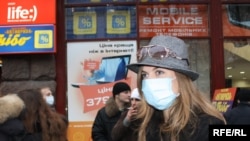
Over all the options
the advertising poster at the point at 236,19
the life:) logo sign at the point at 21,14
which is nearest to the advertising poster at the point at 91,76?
the life:) logo sign at the point at 21,14

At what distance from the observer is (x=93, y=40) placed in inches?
307

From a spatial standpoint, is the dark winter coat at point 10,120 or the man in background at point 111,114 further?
the man in background at point 111,114

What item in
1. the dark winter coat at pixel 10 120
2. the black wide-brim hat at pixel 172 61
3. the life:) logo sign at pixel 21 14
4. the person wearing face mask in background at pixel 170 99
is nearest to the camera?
the person wearing face mask in background at pixel 170 99

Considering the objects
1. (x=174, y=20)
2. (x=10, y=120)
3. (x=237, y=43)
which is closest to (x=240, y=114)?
(x=237, y=43)

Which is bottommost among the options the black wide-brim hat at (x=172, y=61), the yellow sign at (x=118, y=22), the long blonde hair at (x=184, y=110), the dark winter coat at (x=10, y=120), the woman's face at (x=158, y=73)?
the dark winter coat at (x=10, y=120)

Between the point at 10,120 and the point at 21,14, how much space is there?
169 inches

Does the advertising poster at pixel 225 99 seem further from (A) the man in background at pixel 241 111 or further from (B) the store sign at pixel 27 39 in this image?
(B) the store sign at pixel 27 39

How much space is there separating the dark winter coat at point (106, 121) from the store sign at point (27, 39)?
2.38 meters

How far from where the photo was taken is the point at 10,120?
141 inches

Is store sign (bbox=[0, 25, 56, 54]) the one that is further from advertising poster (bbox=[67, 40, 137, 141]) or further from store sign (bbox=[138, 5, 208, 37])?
store sign (bbox=[138, 5, 208, 37])

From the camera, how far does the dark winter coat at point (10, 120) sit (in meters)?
3.53

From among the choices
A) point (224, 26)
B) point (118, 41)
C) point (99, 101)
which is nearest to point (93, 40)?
point (118, 41)

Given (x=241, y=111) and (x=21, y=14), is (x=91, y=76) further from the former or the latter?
(x=241, y=111)

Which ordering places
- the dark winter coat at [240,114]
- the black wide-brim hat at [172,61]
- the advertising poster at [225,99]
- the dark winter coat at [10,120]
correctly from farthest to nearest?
the advertising poster at [225,99] → the dark winter coat at [240,114] → the dark winter coat at [10,120] → the black wide-brim hat at [172,61]
